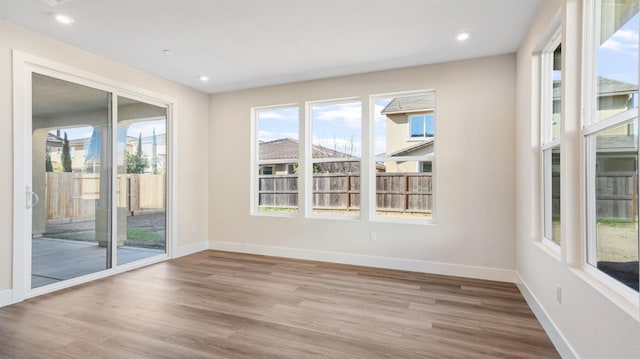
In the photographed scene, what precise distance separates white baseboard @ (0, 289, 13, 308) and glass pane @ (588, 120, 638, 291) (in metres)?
4.62

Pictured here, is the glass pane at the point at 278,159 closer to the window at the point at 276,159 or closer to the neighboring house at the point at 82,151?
the window at the point at 276,159

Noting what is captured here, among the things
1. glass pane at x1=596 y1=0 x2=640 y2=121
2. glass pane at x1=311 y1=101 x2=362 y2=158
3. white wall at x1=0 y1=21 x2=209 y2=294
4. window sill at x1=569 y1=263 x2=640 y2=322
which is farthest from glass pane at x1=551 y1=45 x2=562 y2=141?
Result: white wall at x1=0 y1=21 x2=209 y2=294

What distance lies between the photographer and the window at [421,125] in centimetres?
412

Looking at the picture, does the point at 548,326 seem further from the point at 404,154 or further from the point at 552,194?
the point at 404,154

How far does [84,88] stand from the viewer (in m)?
3.64

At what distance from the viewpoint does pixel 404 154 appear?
4.23 metres

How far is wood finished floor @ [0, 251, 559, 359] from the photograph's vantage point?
2176mm

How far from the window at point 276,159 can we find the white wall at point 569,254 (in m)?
3.03

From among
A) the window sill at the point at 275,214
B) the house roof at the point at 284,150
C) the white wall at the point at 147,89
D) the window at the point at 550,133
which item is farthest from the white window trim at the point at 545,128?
the white wall at the point at 147,89

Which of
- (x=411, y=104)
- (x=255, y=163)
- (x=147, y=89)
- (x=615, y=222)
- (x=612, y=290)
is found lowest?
(x=612, y=290)

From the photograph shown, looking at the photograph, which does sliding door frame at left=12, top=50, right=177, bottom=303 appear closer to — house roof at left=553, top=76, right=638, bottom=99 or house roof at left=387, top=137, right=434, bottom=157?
house roof at left=387, top=137, right=434, bottom=157

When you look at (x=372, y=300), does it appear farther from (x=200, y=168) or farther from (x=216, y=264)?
(x=200, y=168)

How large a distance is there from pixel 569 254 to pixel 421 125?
2473 millimetres

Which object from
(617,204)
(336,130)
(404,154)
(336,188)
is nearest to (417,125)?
(404,154)
